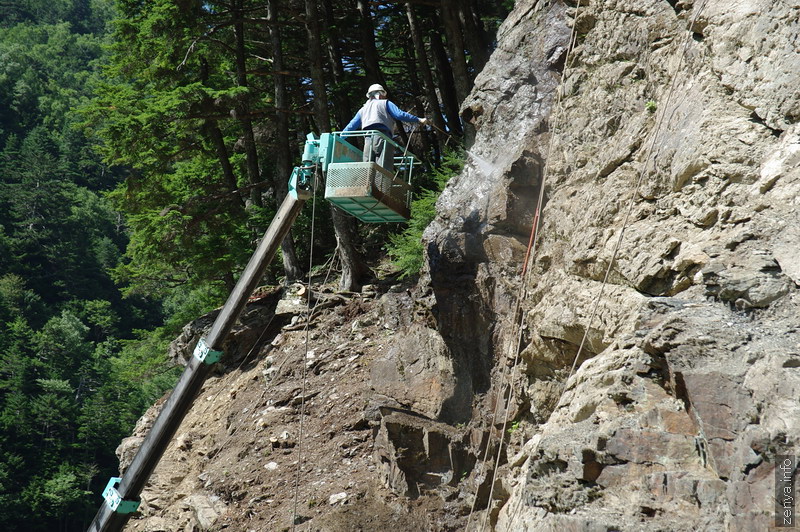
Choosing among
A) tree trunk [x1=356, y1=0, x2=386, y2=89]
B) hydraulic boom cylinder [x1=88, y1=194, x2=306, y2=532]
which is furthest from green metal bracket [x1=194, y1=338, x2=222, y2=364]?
tree trunk [x1=356, y1=0, x2=386, y2=89]

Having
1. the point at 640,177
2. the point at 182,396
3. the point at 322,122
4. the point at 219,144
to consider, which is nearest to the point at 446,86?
the point at 322,122

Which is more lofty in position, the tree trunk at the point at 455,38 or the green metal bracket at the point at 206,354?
the tree trunk at the point at 455,38

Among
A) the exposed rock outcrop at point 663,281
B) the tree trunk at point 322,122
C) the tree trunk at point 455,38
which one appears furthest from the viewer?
the tree trunk at point 322,122

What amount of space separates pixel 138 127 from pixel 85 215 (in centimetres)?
6566

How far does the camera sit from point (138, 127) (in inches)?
594

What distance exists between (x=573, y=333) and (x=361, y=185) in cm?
300

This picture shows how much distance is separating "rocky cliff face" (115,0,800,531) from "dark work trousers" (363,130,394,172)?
1.57 m

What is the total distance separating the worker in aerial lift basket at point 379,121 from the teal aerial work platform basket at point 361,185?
3.5 inches

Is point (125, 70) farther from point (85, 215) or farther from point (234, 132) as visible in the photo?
point (85, 215)

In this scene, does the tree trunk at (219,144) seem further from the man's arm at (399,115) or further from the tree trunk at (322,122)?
the man's arm at (399,115)

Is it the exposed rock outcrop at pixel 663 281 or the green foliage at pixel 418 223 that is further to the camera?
the green foliage at pixel 418 223

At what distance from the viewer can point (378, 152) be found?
29.2 ft

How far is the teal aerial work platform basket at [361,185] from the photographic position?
8336 millimetres

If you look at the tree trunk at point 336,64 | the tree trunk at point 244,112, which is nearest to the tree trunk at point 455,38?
the tree trunk at point 336,64
